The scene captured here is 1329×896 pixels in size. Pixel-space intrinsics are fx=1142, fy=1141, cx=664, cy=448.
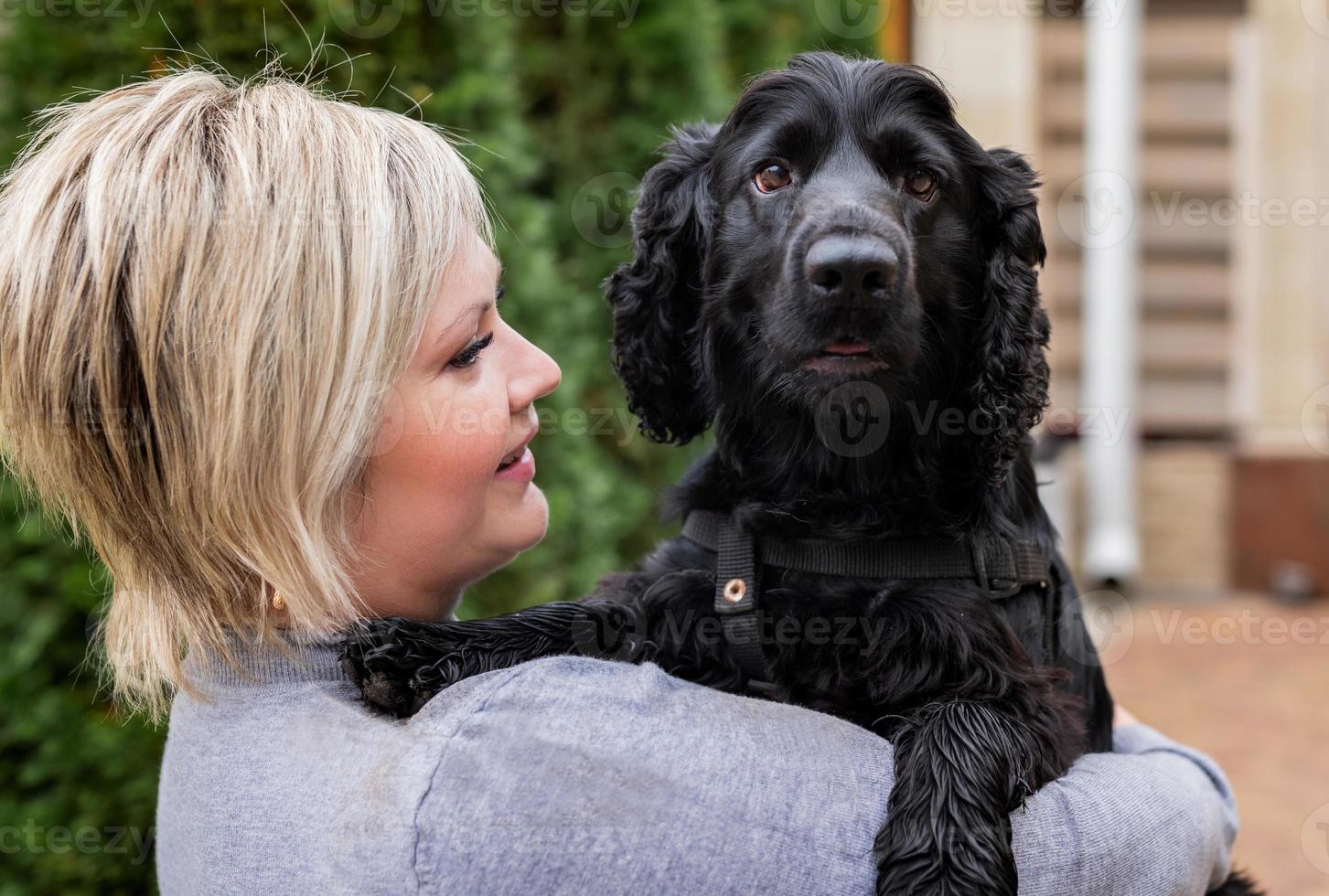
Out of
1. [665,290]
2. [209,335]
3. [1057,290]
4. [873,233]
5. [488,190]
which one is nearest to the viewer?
[209,335]

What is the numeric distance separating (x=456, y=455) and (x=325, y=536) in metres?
0.20

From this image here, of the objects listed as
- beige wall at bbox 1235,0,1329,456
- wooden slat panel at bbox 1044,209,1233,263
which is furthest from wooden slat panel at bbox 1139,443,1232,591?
wooden slat panel at bbox 1044,209,1233,263

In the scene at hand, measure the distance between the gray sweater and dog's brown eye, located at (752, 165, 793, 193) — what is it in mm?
831

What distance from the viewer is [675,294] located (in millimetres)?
2037

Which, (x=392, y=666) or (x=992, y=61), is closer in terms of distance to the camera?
(x=392, y=666)

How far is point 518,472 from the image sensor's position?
1689 millimetres

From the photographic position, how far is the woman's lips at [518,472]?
1663 millimetres

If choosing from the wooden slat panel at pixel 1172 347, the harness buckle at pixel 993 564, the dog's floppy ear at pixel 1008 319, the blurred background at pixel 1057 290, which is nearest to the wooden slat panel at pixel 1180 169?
the blurred background at pixel 1057 290

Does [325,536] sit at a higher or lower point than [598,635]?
higher

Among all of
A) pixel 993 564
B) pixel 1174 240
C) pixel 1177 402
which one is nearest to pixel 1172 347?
pixel 1177 402

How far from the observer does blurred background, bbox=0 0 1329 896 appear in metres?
2.35

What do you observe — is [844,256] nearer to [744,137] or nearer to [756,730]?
[744,137]

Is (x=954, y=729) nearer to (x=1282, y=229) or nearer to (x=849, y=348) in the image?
(x=849, y=348)

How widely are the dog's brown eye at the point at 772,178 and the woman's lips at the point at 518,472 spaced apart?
1.88 ft
